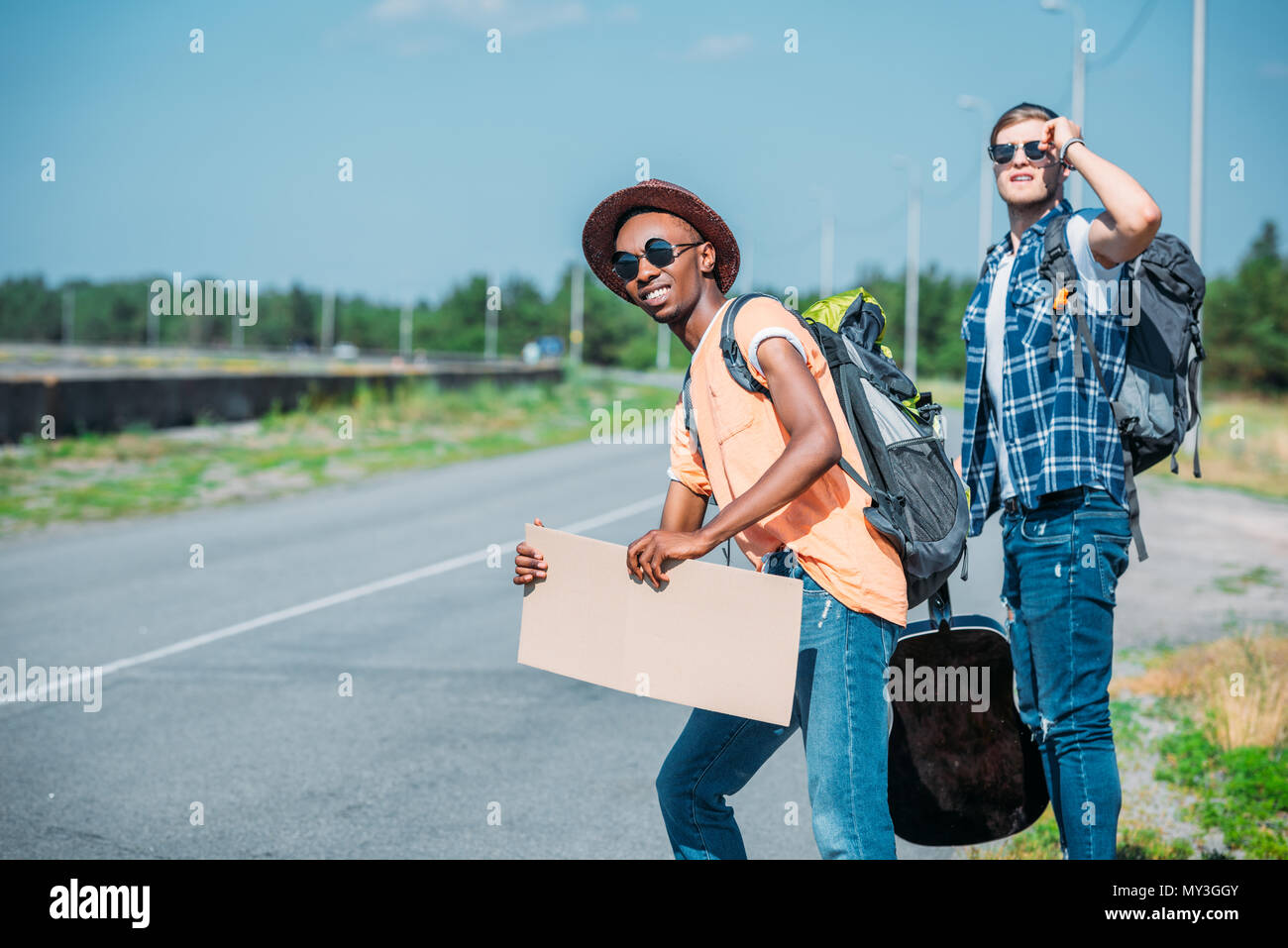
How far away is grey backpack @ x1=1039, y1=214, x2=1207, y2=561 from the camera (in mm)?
3115

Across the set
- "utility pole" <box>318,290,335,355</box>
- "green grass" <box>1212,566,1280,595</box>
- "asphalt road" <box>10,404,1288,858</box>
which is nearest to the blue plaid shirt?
"asphalt road" <box>10,404,1288,858</box>

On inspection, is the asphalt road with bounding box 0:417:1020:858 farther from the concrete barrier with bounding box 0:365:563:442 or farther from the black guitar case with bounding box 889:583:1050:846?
the concrete barrier with bounding box 0:365:563:442

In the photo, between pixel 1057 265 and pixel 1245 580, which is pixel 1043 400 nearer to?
pixel 1057 265

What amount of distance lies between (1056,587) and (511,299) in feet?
390

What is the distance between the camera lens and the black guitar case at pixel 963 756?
3.25 m

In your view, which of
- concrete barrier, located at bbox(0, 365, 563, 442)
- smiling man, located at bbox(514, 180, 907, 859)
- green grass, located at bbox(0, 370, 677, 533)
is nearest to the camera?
smiling man, located at bbox(514, 180, 907, 859)

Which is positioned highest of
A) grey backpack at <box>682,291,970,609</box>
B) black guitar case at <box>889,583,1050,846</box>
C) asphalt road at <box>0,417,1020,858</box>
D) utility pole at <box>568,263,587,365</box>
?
utility pole at <box>568,263,587,365</box>

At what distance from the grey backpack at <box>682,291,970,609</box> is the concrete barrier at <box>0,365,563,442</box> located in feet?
53.9

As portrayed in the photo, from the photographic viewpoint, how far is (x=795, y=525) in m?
2.67

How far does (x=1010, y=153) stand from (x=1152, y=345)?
63cm

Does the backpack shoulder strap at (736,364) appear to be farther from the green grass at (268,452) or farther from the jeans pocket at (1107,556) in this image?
the green grass at (268,452)

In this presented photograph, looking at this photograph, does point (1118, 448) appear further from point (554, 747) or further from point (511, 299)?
point (511, 299)

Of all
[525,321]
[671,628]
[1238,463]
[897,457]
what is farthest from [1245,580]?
[525,321]
